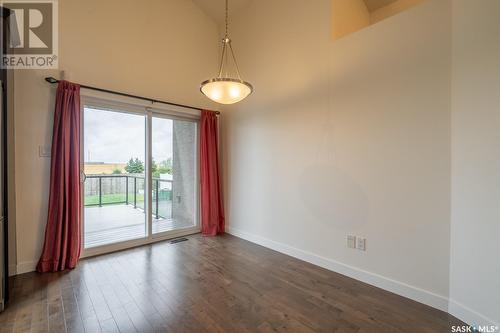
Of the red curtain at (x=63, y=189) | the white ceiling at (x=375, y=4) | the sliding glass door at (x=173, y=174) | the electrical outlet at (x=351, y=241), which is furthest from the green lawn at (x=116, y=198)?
the white ceiling at (x=375, y=4)

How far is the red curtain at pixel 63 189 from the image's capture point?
9.09 feet

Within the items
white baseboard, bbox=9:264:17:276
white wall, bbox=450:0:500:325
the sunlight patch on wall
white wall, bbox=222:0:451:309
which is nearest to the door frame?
white baseboard, bbox=9:264:17:276

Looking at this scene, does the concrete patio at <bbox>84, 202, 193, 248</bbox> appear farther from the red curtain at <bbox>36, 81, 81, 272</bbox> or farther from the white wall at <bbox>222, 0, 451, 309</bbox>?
the white wall at <bbox>222, 0, 451, 309</bbox>

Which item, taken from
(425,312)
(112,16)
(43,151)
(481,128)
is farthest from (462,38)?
(43,151)

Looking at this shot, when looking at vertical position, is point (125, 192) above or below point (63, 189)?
below

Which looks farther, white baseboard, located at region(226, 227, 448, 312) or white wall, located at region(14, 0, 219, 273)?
white wall, located at region(14, 0, 219, 273)

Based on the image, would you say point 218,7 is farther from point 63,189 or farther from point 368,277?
point 368,277

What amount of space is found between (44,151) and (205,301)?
261 cm

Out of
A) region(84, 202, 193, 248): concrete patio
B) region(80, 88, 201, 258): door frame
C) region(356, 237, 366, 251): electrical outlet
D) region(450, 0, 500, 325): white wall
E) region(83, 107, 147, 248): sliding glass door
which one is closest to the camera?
region(450, 0, 500, 325): white wall

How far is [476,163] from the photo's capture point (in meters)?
1.84

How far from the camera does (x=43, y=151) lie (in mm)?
2809

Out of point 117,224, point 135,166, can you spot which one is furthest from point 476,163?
point 117,224

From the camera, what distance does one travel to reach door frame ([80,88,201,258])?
312 centimetres

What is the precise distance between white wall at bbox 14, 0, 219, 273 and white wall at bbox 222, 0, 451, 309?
3.35 feet
